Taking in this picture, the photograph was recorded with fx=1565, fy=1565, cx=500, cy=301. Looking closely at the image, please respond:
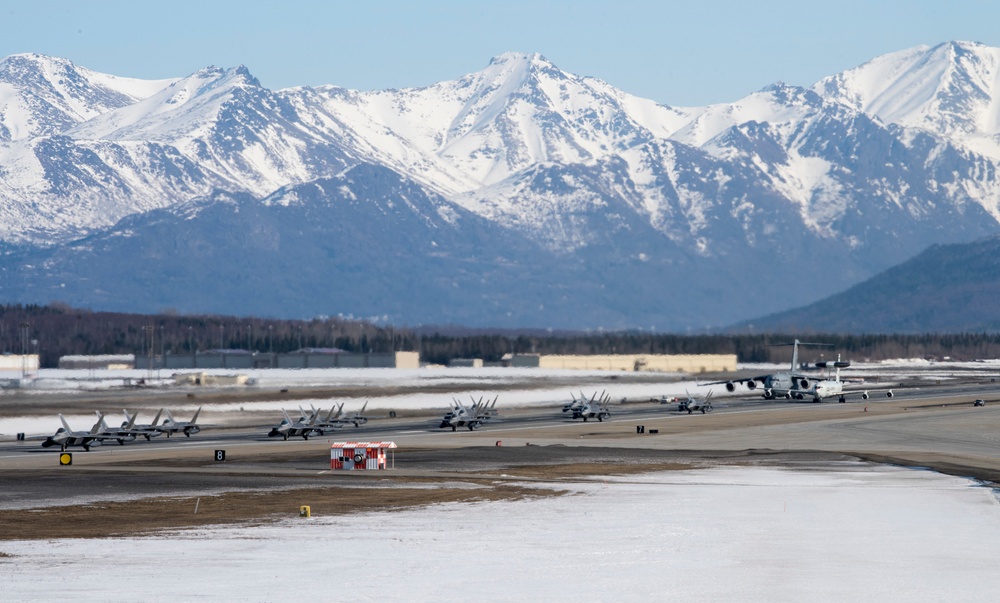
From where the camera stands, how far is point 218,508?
55.5 m

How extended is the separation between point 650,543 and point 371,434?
63.1 m

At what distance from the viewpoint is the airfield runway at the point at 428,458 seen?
56344mm

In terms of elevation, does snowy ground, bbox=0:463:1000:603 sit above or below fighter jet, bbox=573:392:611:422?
below

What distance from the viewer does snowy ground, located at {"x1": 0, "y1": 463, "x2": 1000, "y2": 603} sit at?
118 ft

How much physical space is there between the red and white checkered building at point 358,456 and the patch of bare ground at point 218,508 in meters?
11.5

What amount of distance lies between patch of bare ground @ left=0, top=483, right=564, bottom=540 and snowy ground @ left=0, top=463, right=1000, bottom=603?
2034 millimetres

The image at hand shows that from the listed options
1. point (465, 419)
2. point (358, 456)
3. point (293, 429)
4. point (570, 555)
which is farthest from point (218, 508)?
point (465, 419)

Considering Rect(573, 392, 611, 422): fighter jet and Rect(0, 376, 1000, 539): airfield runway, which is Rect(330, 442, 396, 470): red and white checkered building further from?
Rect(573, 392, 611, 422): fighter jet

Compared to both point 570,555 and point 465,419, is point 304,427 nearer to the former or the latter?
point 465,419

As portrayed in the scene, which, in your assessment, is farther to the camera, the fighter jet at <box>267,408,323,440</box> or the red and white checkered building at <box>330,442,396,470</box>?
the fighter jet at <box>267,408,323,440</box>

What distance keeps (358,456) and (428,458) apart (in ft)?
24.0

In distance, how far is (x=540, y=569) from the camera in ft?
130

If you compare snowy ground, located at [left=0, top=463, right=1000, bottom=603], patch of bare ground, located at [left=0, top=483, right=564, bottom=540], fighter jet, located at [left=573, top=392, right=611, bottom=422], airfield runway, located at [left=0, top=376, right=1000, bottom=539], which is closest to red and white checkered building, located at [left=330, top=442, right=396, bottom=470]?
airfield runway, located at [left=0, top=376, right=1000, bottom=539]

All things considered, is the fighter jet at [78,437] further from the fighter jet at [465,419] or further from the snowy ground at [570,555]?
the snowy ground at [570,555]
